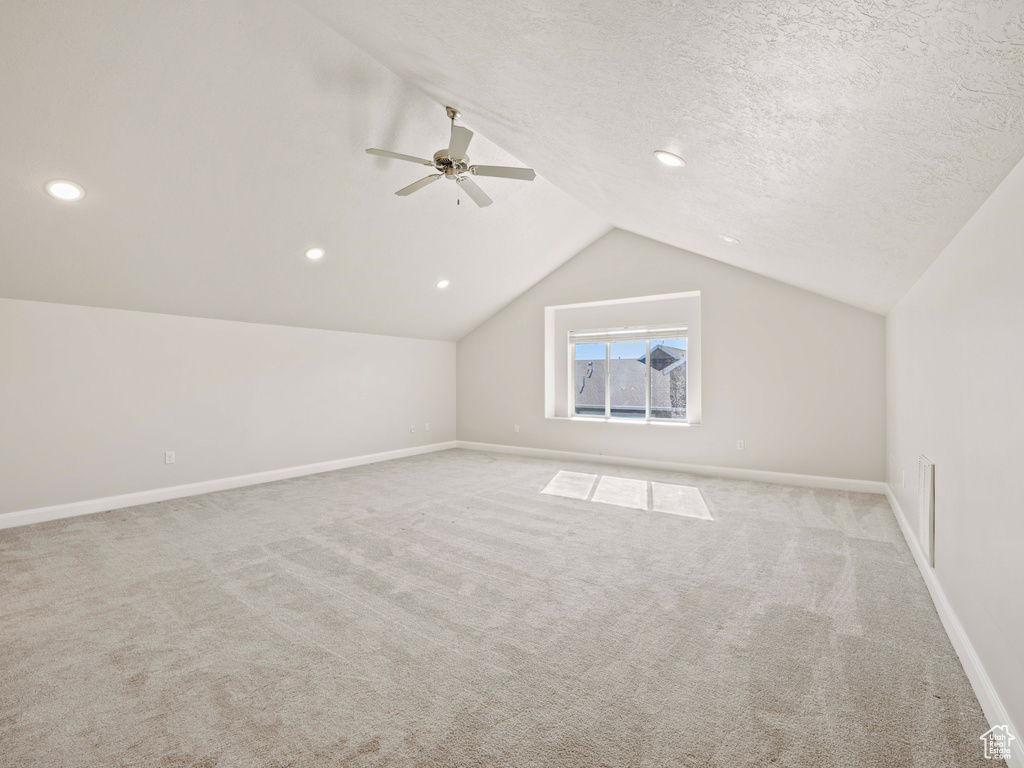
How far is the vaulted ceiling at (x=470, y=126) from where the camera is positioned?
46.3 inches

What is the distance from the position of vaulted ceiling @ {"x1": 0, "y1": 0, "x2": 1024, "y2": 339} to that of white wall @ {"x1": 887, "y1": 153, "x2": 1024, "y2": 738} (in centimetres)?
20

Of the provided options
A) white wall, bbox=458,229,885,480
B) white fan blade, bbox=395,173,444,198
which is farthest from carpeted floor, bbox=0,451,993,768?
white fan blade, bbox=395,173,444,198

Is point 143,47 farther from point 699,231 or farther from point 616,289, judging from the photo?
point 616,289

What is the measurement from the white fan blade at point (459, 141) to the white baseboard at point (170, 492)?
13.6 feet

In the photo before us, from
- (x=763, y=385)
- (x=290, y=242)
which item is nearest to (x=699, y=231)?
(x=763, y=385)

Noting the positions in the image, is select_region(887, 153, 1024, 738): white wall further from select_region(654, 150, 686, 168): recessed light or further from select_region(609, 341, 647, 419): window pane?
select_region(609, 341, 647, 419): window pane

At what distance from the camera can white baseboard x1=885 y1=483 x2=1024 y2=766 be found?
4.75 ft

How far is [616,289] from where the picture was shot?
20.2ft

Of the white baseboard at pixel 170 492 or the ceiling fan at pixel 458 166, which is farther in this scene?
the white baseboard at pixel 170 492

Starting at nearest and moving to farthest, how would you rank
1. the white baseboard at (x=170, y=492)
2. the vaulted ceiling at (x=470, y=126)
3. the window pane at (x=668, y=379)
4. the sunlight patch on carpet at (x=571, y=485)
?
the vaulted ceiling at (x=470, y=126)
the white baseboard at (x=170, y=492)
the sunlight patch on carpet at (x=571, y=485)
the window pane at (x=668, y=379)

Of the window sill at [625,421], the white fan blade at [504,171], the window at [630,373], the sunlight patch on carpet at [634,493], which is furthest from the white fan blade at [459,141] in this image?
the window sill at [625,421]

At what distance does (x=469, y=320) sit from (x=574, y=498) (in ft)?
11.9

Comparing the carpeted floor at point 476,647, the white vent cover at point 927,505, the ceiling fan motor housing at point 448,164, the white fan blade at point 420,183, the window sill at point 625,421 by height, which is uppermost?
the ceiling fan motor housing at point 448,164

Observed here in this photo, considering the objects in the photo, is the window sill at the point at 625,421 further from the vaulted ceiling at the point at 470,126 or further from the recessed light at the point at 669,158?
the recessed light at the point at 669,158
